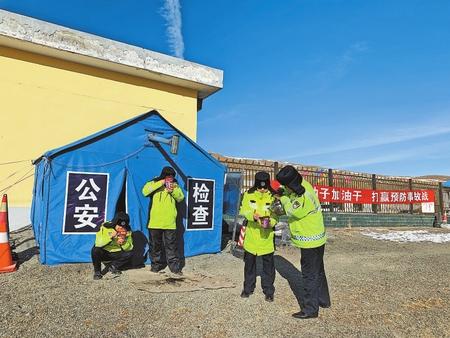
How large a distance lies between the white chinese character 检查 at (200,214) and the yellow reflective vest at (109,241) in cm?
155

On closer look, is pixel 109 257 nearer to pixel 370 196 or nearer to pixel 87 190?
pixel 87 190

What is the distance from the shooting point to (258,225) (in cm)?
438

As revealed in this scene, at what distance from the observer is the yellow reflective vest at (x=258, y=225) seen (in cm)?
432

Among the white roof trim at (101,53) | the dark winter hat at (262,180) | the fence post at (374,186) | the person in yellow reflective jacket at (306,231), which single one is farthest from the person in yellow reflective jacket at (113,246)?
the fence post at (374,186)

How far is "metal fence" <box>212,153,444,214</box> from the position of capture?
12070mm

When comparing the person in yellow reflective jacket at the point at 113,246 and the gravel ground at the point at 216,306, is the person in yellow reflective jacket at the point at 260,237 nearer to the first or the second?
the gravel ground at the point at 216,306

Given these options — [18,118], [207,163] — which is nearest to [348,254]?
[207,163]

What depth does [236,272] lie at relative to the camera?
5770 millimetres

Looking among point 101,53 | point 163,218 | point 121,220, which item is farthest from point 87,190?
point 101,53

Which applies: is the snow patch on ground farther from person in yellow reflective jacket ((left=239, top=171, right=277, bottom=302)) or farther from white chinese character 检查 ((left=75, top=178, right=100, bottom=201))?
white chinese character 检查 ((left=75, top=178, right=100, bottom=201))

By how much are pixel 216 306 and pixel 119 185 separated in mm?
3013

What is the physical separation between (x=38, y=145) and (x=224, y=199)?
18.2 feet

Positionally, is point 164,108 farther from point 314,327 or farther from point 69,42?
point 314,327

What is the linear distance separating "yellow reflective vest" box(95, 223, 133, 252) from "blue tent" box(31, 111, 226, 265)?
564mm
